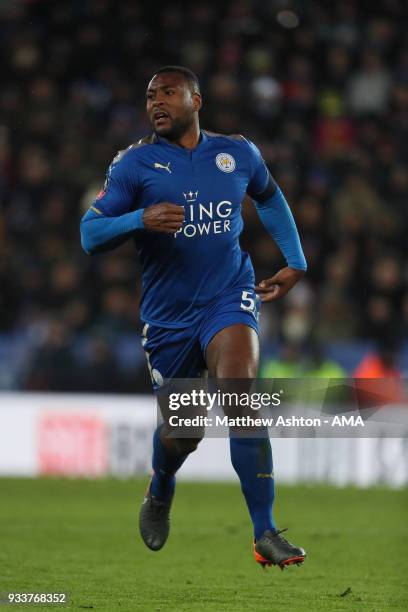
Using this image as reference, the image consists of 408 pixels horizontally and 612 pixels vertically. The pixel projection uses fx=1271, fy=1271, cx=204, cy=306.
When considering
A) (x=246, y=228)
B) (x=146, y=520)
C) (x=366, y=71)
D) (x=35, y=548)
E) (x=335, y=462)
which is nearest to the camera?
(x=146, y=520)

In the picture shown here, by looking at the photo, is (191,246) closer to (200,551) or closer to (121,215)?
(121,215)

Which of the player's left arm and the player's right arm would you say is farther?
the player's left arm

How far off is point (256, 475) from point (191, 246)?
1.06 m

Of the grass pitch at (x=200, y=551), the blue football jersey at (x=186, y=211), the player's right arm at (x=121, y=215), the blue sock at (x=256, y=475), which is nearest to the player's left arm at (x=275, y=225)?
the blue football jersey at (x=186, y=211)

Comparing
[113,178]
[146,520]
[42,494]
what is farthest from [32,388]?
[113,178]

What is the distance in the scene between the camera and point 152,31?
53.8ft

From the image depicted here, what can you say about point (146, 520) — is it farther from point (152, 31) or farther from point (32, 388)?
point (152, 31)

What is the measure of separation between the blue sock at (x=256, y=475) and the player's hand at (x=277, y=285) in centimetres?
82

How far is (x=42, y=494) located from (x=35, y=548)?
11.9ft

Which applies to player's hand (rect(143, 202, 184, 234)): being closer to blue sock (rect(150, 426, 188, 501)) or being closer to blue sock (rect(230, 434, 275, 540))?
blue sock (rect(230, 434, 275, 540))

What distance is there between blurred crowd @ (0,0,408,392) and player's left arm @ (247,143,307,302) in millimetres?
6447

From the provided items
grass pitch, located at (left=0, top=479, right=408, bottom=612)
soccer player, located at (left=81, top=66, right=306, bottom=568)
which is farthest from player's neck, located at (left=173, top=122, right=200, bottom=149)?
grass pitch, located at (left=0, top=479, right=408, bottom=612)

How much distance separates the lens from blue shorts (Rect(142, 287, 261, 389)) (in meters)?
5.66

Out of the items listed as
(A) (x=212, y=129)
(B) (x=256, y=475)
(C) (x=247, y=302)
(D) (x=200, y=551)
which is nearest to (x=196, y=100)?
(C) (x=247, y=302)
